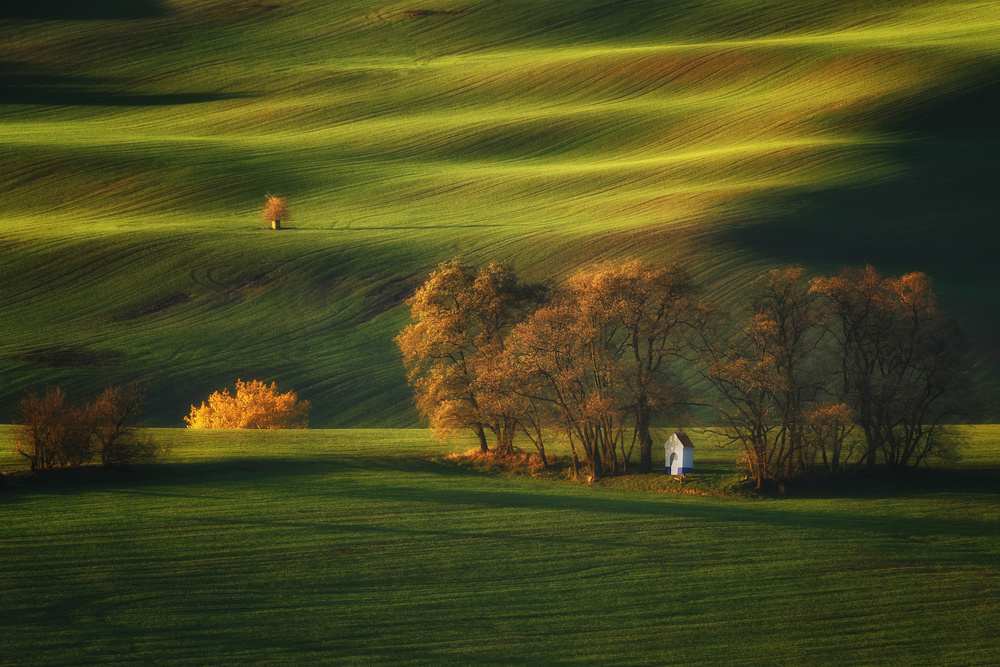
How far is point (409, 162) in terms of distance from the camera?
107062mm

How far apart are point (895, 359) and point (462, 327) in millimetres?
19092

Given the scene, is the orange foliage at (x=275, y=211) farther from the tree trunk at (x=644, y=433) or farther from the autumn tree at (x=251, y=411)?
the tree trunk at (x=644, y=433)

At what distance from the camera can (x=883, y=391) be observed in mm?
39688

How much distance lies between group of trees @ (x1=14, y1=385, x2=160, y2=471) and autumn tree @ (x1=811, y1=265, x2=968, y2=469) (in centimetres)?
2807

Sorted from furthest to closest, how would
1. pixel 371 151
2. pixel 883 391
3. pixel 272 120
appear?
1. pixel 272 120
2. pixel 371 151
3. pixel 883 391

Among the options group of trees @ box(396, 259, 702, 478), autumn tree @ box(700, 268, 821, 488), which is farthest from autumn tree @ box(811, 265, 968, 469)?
group of trees @ box(396, 259, 702, 478)

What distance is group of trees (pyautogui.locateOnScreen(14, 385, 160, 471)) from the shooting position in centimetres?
3525

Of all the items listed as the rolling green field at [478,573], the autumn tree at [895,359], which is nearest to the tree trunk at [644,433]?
the rolling green field at [478,573]

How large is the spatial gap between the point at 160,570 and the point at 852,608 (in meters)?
17.3

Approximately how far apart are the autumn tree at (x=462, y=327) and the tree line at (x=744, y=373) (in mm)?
186

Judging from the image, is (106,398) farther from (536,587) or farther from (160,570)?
(536,587)

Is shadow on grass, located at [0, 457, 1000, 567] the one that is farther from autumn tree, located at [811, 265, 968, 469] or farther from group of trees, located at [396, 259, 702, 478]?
group of trees, located at [396, 259, 702, 478]

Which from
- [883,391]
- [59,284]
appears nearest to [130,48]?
[59,284]

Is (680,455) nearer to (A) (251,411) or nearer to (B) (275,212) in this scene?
(A) (251,411)
